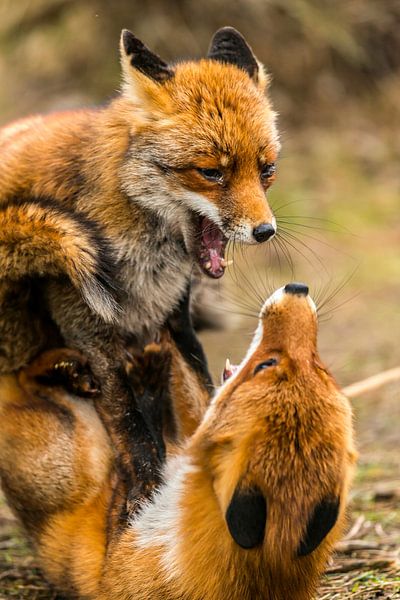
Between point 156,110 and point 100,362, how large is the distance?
5.08 ft

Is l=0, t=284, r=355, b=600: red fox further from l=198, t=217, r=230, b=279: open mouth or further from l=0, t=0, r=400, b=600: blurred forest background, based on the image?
l=0, t=0, r=400, b=600: blurred forest background

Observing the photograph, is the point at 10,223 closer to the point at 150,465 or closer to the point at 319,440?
the point at 150,465

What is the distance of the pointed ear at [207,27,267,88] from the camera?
5957 millimetres

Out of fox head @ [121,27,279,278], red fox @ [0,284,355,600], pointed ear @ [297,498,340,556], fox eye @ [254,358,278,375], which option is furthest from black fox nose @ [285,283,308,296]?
pointed ear @ [297,498,340,556]

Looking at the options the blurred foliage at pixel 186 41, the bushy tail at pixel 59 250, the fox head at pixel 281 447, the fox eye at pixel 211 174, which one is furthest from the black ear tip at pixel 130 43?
the blurred foliage at pixel 186 41

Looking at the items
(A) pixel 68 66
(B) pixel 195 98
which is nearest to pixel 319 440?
(B) pixel 195 98

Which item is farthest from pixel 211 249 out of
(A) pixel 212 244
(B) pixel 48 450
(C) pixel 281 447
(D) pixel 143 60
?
(C) pixel 281 447

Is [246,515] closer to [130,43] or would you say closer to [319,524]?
[319,524]

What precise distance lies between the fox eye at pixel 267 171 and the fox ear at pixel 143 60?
81 centimetres

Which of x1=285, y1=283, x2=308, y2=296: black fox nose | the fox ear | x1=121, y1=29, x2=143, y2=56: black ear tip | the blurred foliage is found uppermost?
the blurred foliage

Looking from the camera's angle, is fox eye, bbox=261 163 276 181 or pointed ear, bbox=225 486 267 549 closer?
pointed ear, bbox=225 486 267 549

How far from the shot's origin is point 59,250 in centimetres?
524

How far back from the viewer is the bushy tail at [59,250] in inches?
204

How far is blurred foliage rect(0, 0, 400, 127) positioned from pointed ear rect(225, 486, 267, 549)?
11.3 metres
